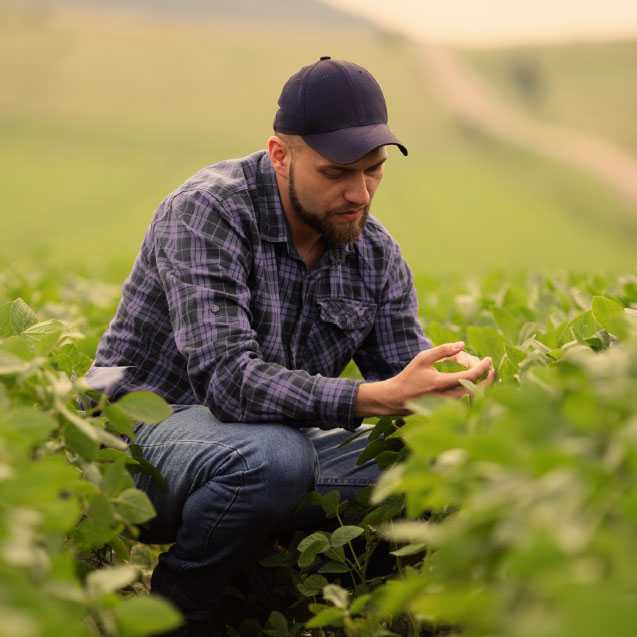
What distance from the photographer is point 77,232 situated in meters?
36.7

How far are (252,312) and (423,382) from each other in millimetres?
717

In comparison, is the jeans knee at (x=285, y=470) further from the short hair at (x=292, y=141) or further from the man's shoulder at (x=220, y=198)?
the short hair at (x=292, y=141)

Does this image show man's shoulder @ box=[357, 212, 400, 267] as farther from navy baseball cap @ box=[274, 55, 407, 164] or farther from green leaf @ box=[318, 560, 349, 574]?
green leaf @ box=[318, 560, 349, 574]

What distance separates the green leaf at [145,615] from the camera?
1.61 metres

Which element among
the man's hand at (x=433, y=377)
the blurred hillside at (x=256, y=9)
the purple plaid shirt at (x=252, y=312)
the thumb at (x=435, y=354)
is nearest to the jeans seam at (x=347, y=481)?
the purple plaid shirt at (x=252, y=312)

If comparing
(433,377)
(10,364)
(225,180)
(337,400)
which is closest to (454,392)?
(433,377)

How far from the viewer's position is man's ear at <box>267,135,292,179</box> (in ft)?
10.7

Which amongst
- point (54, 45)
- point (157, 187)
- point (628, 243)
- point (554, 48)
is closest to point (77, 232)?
point (157, 187)

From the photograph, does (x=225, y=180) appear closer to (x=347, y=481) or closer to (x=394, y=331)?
(x=394, y=331)

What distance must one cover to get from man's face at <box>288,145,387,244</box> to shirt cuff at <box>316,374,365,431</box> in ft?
1.84

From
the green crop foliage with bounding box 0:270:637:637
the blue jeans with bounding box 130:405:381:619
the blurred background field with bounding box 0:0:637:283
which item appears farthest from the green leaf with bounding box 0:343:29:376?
the blurred background field with bounding box 0:0:637:283

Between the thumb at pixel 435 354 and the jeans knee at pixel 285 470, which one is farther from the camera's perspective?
the jeans knee at pixel 285 470

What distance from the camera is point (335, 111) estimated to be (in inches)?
126

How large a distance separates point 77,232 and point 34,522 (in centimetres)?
3608
